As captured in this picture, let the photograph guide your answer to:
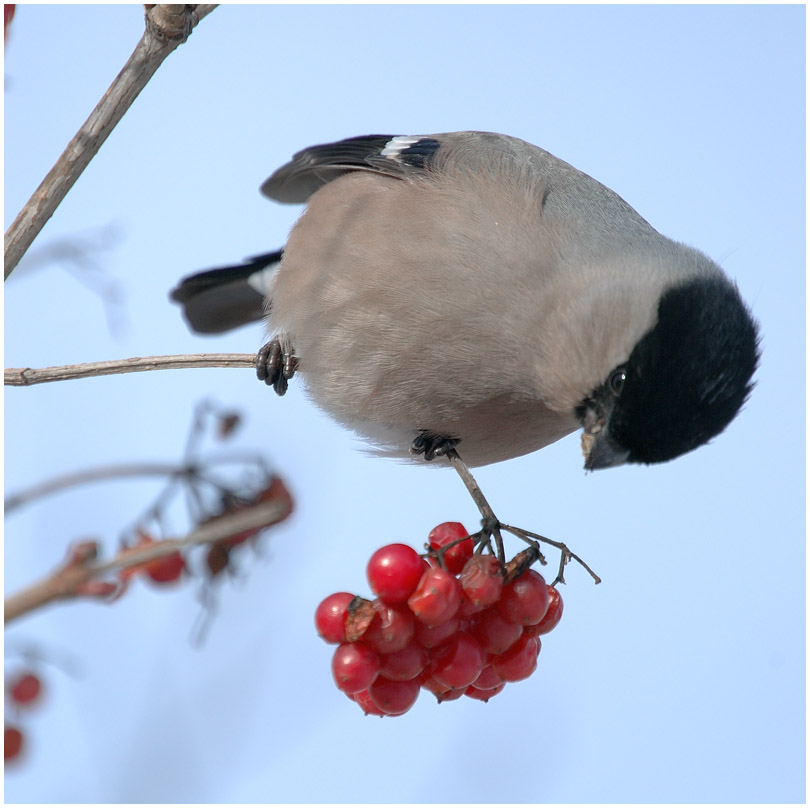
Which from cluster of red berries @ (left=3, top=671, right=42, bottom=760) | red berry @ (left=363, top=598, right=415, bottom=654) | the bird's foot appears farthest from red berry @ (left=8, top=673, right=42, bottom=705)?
the bird's foot

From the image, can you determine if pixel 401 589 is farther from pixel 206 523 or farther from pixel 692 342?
pixel 692 342

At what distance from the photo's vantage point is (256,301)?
4320 millimetres

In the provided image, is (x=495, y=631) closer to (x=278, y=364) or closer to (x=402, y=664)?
(x=402, y=664)

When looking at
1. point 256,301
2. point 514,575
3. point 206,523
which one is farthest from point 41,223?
point 256,301

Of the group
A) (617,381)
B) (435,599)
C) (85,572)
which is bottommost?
(435,599)

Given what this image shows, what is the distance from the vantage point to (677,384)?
2605mm

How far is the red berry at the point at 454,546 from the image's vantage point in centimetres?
244

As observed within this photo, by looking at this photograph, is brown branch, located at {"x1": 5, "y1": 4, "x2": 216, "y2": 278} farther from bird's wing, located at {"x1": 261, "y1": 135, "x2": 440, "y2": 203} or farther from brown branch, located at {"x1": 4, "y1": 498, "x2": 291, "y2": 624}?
bird's wing, located at {"x1": 261, "y1": 135, "x2": 440, "y2": 203}

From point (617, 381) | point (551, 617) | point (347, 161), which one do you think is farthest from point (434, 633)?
point (347, 161)

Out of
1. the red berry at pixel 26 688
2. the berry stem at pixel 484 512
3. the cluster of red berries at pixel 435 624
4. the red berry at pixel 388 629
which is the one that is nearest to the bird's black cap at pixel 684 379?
the berry stem at pixel 484 512

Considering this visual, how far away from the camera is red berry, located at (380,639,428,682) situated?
89.0 inches

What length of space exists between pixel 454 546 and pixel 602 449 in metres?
0.59

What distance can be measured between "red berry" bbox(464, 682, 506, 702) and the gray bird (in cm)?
69

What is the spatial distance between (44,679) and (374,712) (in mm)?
1117
